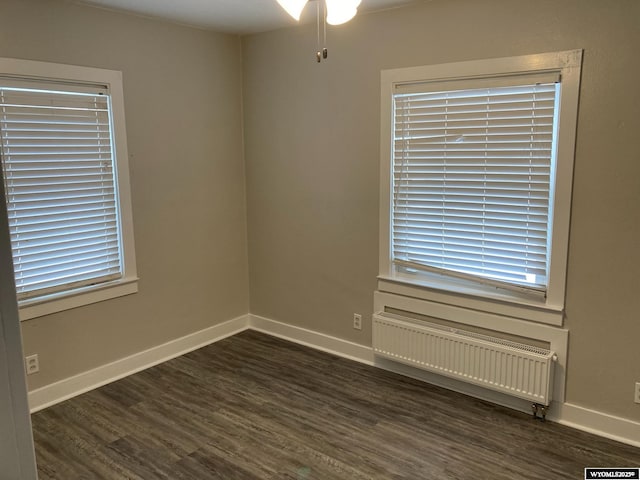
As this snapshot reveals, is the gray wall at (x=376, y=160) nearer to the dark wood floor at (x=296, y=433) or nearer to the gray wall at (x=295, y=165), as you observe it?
the gray wall at (x=295, y=165)

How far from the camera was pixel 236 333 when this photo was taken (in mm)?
4535

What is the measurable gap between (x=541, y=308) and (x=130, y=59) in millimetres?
3098

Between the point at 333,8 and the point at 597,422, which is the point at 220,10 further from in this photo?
the point at 597,422

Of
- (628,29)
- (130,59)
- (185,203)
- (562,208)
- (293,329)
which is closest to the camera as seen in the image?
(628,29)

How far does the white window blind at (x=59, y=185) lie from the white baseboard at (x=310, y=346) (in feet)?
2.17

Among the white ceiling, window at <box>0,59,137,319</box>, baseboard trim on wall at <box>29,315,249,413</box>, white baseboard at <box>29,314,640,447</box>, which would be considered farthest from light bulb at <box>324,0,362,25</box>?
baseboard trim on wall at <box>29,315,249,413</box>

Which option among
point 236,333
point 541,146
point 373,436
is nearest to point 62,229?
point 236,333

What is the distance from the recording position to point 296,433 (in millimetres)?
2979

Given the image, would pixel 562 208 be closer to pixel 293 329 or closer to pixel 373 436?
pixel 373 436

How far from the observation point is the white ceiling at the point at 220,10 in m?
3.22

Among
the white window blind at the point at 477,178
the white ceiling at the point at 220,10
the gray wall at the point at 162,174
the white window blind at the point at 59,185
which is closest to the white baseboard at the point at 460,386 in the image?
the gray wall at the point at 162,174

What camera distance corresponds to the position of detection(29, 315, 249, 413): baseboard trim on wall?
10.9 ft

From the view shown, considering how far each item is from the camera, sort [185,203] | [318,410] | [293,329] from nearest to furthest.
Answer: [318,410] → [185,203] → [293,329]

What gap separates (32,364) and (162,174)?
60.1 inches
